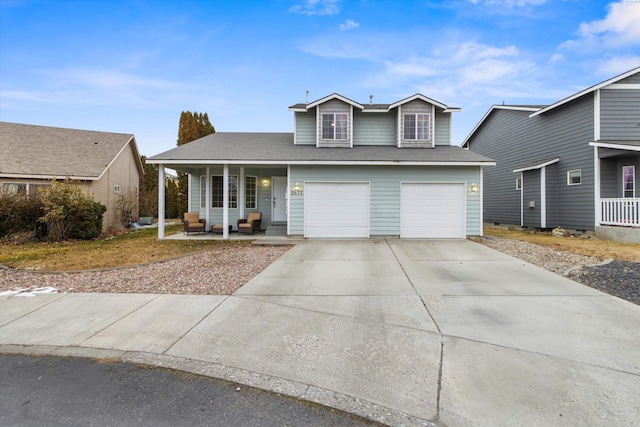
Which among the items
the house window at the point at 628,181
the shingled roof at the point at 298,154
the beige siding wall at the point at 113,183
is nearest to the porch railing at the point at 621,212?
the house window at the point at 628,181

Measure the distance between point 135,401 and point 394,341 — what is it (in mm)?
2524

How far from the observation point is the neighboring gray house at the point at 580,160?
12.0 meters

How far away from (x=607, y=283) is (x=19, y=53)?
2188 cm

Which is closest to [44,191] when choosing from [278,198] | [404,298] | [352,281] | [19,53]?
[19,53]

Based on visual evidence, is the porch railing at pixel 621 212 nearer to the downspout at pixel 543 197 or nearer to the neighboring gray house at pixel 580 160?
the neighboring gray house at pixel 580 160

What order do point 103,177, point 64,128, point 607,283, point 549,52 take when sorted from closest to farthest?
point 607,283
point 549,52
point 103,177
point 64,128

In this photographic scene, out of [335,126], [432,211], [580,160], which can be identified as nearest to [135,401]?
[432,211]

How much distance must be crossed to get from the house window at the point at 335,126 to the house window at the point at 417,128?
258 cm

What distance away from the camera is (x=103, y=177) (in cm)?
1608

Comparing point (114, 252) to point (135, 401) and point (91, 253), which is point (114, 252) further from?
point (135, 401)

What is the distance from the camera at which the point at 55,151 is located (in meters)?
15.9

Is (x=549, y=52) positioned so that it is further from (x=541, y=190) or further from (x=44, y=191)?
(x=44, y=191)

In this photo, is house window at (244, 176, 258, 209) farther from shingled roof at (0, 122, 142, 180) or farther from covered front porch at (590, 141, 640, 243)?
covered front porch at (590, 141, 640, 243)

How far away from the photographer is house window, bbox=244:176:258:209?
13.9m
